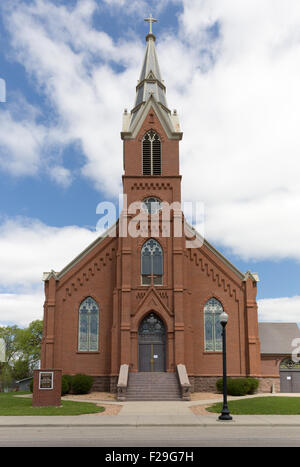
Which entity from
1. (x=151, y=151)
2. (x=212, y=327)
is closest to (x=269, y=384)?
(x=212, y=327)

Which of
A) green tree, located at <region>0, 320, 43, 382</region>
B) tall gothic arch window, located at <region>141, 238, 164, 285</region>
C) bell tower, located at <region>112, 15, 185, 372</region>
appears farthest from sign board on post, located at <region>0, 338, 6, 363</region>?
tall gothic arch window, located at <region>141, 238, 164, 285</region>

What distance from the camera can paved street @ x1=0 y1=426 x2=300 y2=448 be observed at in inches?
468

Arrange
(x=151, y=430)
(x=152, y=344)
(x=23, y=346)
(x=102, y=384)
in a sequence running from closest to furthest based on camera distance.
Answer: (x=151, y=430), (x=152, y=344), (x=102, y=384), (x=23, y=346)

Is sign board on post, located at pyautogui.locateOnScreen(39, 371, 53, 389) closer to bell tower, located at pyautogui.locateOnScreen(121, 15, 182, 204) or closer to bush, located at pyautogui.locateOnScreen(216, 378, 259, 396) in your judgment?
bush, located at pyautogui.locateOnScreen(216, 378, 259, 396)

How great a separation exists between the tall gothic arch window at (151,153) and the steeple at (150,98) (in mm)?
1109

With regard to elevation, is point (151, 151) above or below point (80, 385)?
above

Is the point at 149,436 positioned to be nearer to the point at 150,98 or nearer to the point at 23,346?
the point at 150,98

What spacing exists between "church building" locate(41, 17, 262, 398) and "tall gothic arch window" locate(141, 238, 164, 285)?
0.07 meters

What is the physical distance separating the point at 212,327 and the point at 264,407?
12.4m

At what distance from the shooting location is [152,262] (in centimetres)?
3253

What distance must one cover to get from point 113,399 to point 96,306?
7739 millimetres

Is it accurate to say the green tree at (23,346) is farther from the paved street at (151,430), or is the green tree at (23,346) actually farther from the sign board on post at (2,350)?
the paved street at (151,430)

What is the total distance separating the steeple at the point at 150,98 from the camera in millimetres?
35812
